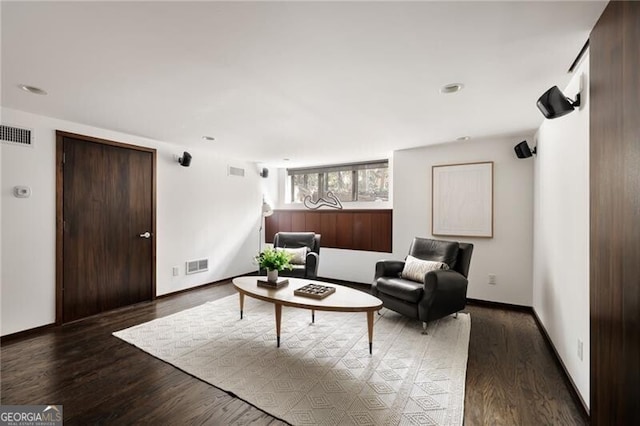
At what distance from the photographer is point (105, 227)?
3607 millimetres

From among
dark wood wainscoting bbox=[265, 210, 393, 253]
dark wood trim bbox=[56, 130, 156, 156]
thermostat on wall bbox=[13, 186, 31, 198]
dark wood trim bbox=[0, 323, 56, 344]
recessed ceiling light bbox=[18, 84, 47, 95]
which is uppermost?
recessed ceiling light bbox=[18, 84, 47, 95]

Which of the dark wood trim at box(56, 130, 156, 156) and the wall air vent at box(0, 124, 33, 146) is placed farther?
the dark wood trim at box(56, 130, 156, 156)

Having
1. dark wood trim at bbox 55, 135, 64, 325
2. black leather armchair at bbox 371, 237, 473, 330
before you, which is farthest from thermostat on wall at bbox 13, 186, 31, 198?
black leather armchair at bbox 371, 237, 473, 330

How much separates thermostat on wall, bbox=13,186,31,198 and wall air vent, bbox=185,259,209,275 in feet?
6.91

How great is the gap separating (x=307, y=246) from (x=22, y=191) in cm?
350

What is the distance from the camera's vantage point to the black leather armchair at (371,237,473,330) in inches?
118

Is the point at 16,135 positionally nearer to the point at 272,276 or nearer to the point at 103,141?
the point at 103,141

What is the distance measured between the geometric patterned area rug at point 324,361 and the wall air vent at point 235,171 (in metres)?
2.60

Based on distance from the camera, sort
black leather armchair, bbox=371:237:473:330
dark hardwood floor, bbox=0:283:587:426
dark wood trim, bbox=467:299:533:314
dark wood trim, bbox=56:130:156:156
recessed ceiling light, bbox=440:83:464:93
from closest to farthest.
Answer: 1. dark hardwood floor, bbox=0:283:587:426
2. recessed ceiling light, bbox=440:83:464:93
3. black leather armchair, bbox=371:237:473:330
4. dark wood trim, bbox=56:130:156:156
5. dark wood trim, bbox=467:299:533:314

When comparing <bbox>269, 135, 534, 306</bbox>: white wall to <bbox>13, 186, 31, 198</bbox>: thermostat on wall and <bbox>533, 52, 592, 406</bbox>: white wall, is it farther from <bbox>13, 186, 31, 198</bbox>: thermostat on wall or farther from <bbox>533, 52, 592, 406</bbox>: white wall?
<bbox>13, 186, 31, 198</bbox>: thermostat on wall

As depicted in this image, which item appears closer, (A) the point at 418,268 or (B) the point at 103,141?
(A) the point at 418,268

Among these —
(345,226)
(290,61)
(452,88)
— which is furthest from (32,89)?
(345,226)

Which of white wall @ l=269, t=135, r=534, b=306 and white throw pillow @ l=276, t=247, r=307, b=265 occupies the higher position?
white wall @ l=269, t=135, r=534, b=306

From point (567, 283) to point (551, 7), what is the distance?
1914mm
